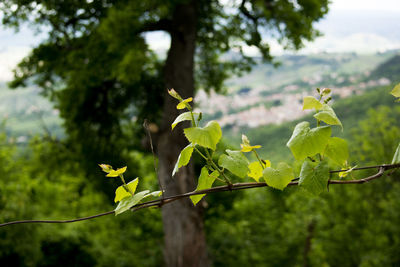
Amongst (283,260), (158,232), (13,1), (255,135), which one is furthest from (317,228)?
(13,1)

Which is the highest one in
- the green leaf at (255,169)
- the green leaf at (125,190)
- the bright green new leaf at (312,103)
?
the bright green new leaf at (312,103)

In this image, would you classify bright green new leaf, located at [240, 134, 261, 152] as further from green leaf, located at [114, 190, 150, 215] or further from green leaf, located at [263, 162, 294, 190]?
green leaf, located at [114, 190, 150, 215]

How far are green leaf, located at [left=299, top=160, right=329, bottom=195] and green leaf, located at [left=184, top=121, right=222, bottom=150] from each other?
0.50 feet

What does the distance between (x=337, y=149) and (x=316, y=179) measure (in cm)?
6

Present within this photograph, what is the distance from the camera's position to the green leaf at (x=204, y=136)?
1.68 feet

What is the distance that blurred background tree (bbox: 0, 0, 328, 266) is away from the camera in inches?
178

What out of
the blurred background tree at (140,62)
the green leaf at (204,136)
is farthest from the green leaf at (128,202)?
the blurred background tree at (140,62)

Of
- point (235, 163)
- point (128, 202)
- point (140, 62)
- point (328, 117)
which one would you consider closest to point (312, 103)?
point (328, 117)

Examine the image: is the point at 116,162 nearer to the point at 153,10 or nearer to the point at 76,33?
the point at 76,33

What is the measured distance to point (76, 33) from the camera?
5.40 metres

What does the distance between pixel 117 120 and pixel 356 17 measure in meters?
13.0

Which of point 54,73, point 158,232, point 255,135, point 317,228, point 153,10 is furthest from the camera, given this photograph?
point 255,135

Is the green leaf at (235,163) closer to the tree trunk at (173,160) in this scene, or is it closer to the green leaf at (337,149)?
the green leaf at (337,149)

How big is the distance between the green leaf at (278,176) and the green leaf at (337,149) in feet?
0.23
